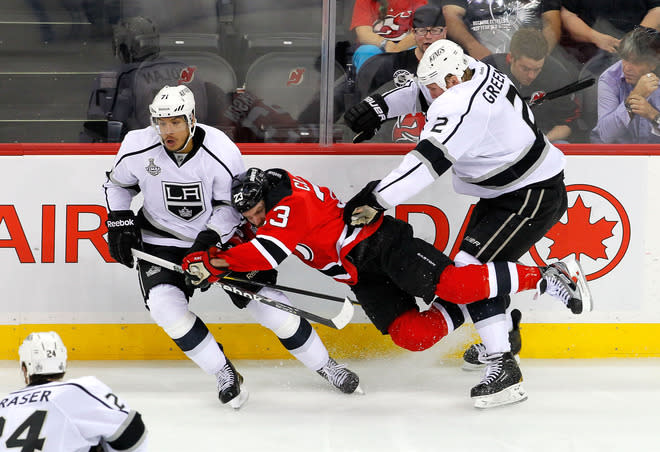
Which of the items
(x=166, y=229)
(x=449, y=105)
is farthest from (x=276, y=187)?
(x=449, y=105)

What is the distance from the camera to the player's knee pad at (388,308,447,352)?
3.19 meters

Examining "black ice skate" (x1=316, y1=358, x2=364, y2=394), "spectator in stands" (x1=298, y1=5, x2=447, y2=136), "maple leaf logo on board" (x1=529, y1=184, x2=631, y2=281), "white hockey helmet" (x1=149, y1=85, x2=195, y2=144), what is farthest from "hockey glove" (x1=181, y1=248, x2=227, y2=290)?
"maple leaf logo on board" (x1=529, y1=184, x2=631, y2=281)

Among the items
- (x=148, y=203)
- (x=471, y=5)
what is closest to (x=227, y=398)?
(x=148, y=203)

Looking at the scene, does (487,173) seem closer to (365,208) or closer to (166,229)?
(365,208)

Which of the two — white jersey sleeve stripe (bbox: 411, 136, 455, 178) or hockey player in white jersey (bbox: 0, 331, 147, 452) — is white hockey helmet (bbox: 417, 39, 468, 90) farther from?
hockey player in white jersey (bbox: 0, 331, 147, 452)

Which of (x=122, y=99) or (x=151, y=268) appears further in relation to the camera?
(x=122, y=99)

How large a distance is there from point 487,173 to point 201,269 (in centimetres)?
104

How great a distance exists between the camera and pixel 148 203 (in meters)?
3.26

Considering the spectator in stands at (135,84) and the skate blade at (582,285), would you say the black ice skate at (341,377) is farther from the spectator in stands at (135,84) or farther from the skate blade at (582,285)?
the spectator in stands at (135,84)

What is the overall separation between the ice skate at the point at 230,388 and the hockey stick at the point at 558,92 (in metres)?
1.63

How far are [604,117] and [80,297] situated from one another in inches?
89.6

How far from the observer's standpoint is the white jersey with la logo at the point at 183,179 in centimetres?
316

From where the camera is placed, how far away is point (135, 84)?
3.59m

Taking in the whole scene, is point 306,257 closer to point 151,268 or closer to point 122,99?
point 151,268
